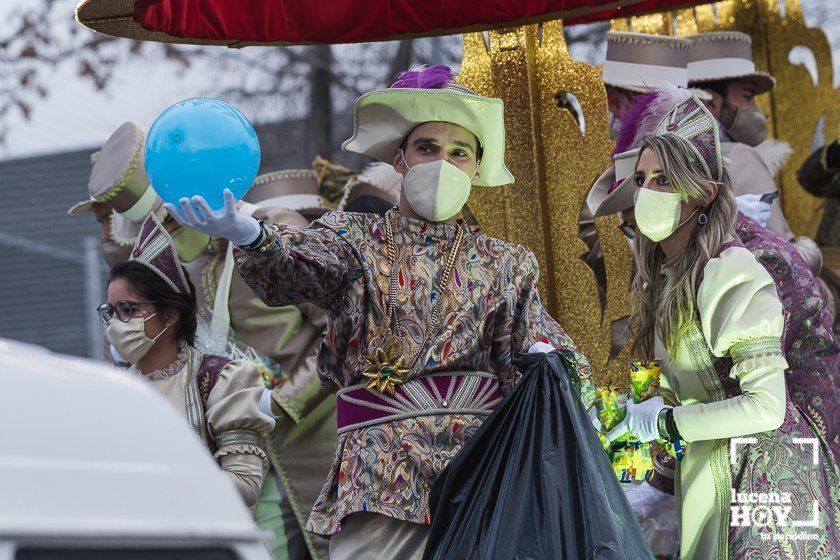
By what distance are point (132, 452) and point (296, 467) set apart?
3.77 metres

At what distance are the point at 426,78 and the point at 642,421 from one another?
1199 millimetres

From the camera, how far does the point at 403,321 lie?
12.2ft

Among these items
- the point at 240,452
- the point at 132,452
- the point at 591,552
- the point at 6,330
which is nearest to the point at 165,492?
the point at 132,452

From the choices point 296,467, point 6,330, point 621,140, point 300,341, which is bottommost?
point 6,330

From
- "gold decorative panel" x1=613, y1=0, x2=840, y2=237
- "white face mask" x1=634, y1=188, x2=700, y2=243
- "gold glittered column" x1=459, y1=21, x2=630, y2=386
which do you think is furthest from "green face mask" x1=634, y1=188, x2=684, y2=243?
"gold decorative panel" x1=613, y1=0, x2=840, y2=237

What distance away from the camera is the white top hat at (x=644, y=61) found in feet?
19.8

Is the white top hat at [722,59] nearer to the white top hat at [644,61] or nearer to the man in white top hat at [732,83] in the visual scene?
the man in white top hat at [732,83]

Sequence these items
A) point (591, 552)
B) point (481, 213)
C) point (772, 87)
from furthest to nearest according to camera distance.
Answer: point (772, 87), point (481, 213), point (591, 552)

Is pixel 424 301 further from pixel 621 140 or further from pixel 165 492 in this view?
pixel 165 492

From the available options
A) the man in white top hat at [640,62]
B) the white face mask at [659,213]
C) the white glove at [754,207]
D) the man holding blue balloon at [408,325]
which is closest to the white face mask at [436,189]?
the man holding blue balloon at [408,325]

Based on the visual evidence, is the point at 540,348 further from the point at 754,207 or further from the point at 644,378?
the point at 754,207

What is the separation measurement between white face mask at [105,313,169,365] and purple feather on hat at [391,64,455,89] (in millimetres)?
1194

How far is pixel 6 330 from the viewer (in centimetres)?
1314

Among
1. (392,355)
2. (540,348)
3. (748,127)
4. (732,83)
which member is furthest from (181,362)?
(732,83)
